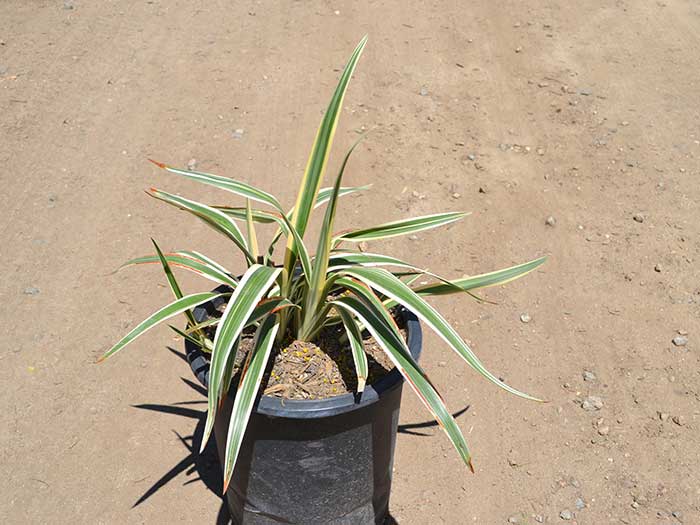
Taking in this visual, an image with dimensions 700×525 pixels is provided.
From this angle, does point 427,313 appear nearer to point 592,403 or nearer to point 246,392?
point 246,392

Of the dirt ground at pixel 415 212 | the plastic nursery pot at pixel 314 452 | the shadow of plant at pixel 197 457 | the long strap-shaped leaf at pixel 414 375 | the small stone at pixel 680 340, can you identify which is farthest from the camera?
the small stone at pixel 680 340

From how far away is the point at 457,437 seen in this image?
1821mm

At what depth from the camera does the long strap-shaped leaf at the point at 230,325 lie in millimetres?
1698

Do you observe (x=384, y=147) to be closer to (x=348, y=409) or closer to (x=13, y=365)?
(x=13, y=365)

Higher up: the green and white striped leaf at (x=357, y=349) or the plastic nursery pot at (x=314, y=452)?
the green and white striped leaf at (x=357, y=349)

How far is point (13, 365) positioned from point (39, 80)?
7.15 feet

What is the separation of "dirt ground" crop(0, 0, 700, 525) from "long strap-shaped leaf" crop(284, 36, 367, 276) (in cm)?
112

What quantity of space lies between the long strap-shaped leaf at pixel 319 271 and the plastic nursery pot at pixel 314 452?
0.82 feet

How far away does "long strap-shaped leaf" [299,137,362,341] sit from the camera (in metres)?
1.79

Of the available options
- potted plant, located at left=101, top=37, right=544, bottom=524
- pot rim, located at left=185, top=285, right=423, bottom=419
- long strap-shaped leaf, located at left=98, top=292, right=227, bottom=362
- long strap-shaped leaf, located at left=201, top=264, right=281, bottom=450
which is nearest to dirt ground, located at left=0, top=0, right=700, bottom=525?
potted plant, located at left=101, top=37, right=544, bottom=524

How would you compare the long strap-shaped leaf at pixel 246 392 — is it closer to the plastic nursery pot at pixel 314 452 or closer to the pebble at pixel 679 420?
the plastic nursery pot at pixel 314 452

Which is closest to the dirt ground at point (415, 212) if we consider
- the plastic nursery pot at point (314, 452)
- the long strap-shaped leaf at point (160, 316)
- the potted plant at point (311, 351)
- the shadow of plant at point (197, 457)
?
the shadow of plant at point (197, 457)

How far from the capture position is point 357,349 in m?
1.92

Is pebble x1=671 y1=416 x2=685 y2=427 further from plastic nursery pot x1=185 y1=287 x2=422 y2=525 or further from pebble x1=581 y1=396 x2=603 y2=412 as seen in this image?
plastic nursery pot x1=185 y1=287 x2=422 y2=525
